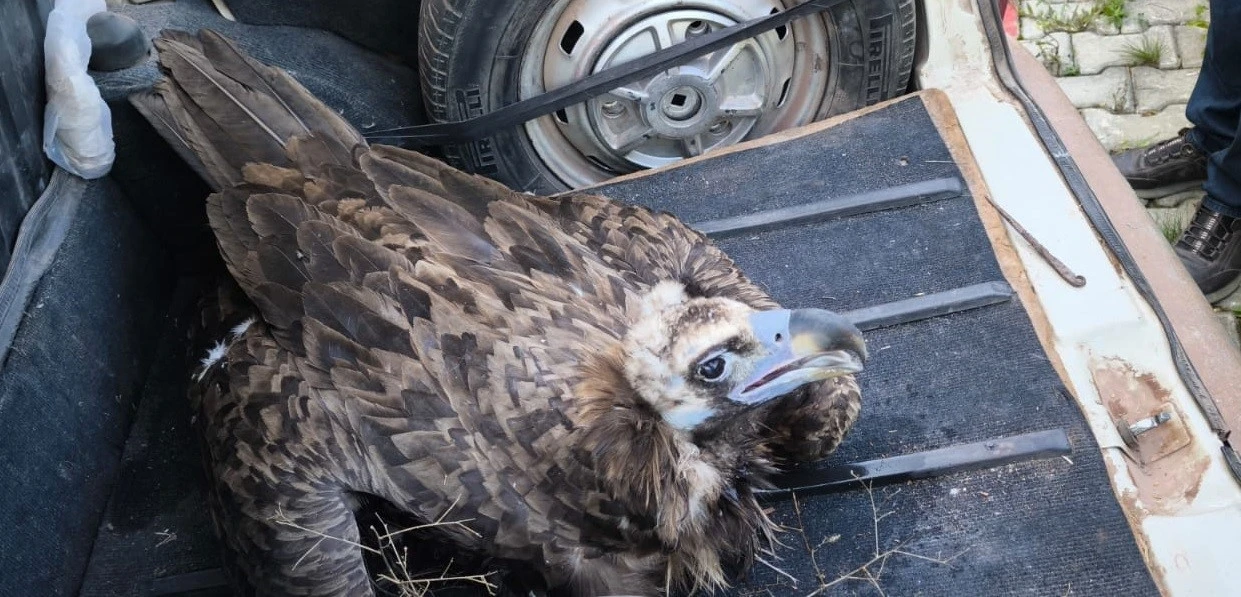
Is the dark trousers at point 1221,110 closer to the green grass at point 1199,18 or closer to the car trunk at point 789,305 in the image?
the car trunk at point 789,305

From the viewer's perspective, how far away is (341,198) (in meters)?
2.37

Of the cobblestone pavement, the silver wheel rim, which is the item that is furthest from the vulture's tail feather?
the cobblestone pavement

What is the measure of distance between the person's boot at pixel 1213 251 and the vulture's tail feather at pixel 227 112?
2.85 metres

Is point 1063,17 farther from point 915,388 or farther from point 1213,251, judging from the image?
point 915,388

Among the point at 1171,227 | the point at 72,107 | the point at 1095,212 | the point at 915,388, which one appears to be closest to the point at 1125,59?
the point at 1171,227

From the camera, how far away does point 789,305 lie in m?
2.85

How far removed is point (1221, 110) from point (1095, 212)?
1.00 metres

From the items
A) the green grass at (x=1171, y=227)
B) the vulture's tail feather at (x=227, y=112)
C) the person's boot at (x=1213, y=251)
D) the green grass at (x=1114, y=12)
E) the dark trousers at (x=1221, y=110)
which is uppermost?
the vulture's tail feather at (x=227, y=112)

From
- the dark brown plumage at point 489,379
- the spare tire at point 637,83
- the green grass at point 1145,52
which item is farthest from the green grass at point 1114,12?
the dark brown plumage at point 489,379

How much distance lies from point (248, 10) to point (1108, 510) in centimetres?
256

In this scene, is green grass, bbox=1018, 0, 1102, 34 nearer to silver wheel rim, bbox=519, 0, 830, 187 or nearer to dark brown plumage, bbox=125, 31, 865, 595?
silver wheel rim, bbox=519, 0, 830, 187

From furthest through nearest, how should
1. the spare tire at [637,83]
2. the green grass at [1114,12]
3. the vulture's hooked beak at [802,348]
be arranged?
the green grass at [1114,12] → the spare tire at [637,83] → the vulture's hooked beak at [802,348]

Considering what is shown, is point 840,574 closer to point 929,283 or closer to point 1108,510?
point 1108,510

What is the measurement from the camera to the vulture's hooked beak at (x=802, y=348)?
1.86 metres
